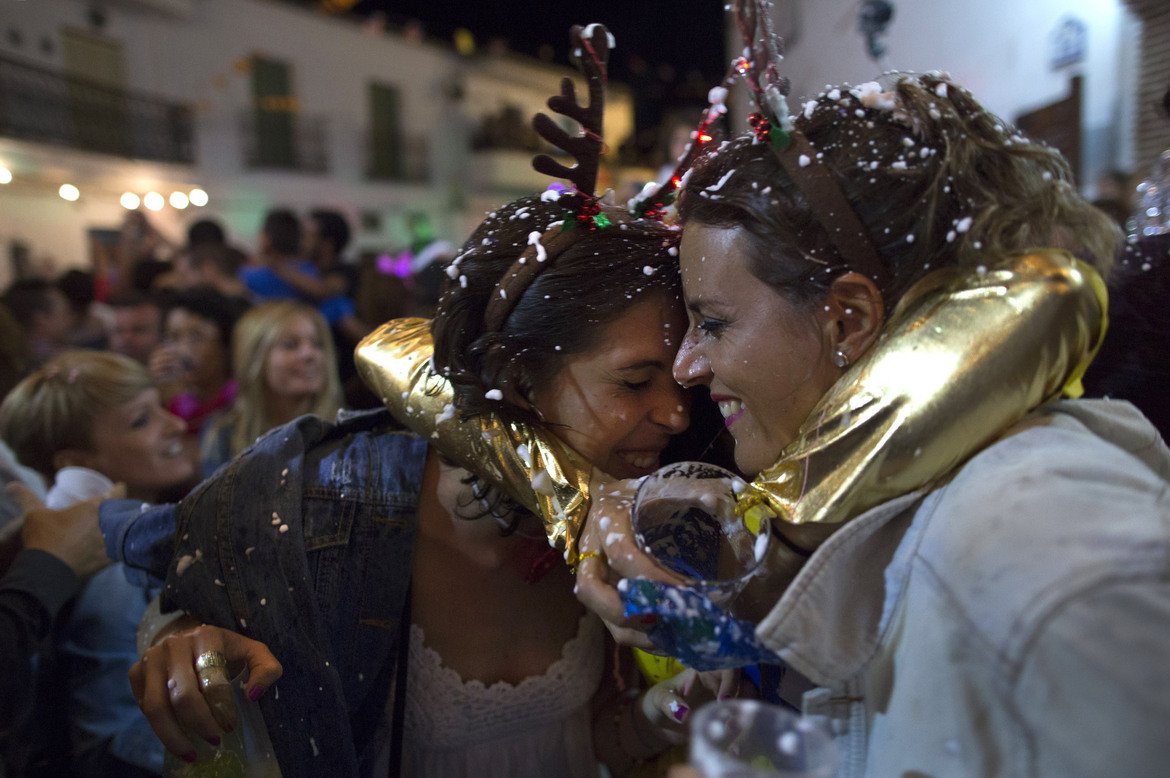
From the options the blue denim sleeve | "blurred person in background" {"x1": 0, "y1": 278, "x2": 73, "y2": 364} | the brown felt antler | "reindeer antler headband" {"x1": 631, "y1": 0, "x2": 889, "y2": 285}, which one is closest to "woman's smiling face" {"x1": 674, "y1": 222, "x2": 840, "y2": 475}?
"reindeer antler headband" {"x1": 631, "y1": 0, "x2": 889, "y2": 285}

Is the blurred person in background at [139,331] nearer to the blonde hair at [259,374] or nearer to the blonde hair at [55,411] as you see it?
the blonde hair at [259,374]

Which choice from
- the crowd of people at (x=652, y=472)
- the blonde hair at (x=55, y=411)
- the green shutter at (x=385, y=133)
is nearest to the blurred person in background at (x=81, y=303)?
the blonde hair at (x=55, y=411)

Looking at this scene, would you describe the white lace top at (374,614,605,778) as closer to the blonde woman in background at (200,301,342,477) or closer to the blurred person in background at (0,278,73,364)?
the blonde woman in background at (200,301,342,477)

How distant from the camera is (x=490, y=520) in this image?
187cm

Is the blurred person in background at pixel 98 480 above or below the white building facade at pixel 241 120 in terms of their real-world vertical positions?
below

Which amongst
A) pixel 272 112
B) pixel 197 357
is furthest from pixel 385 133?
pixel 197 357

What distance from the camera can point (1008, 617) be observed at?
0.77m

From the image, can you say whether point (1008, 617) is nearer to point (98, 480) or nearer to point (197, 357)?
point (98, 480)

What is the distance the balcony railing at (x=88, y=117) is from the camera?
12.2m

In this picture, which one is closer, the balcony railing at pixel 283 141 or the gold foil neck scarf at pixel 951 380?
the gold foil neck scarf at pixel 951 380

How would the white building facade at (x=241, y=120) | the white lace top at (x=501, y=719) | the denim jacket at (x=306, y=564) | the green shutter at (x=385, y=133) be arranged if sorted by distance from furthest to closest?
the green shutter at (x=385, y=133)
the white building facade at (x=241, y=120)
the white lace top at (x=501, y=719)
the denim jacket at (x=306, y=564)

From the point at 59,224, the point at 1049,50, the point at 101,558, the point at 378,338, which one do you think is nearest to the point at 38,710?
the point at 101,558

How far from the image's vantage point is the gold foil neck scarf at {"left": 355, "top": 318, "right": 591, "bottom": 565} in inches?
60.4

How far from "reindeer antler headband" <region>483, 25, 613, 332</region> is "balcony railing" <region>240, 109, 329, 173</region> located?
1648cm
